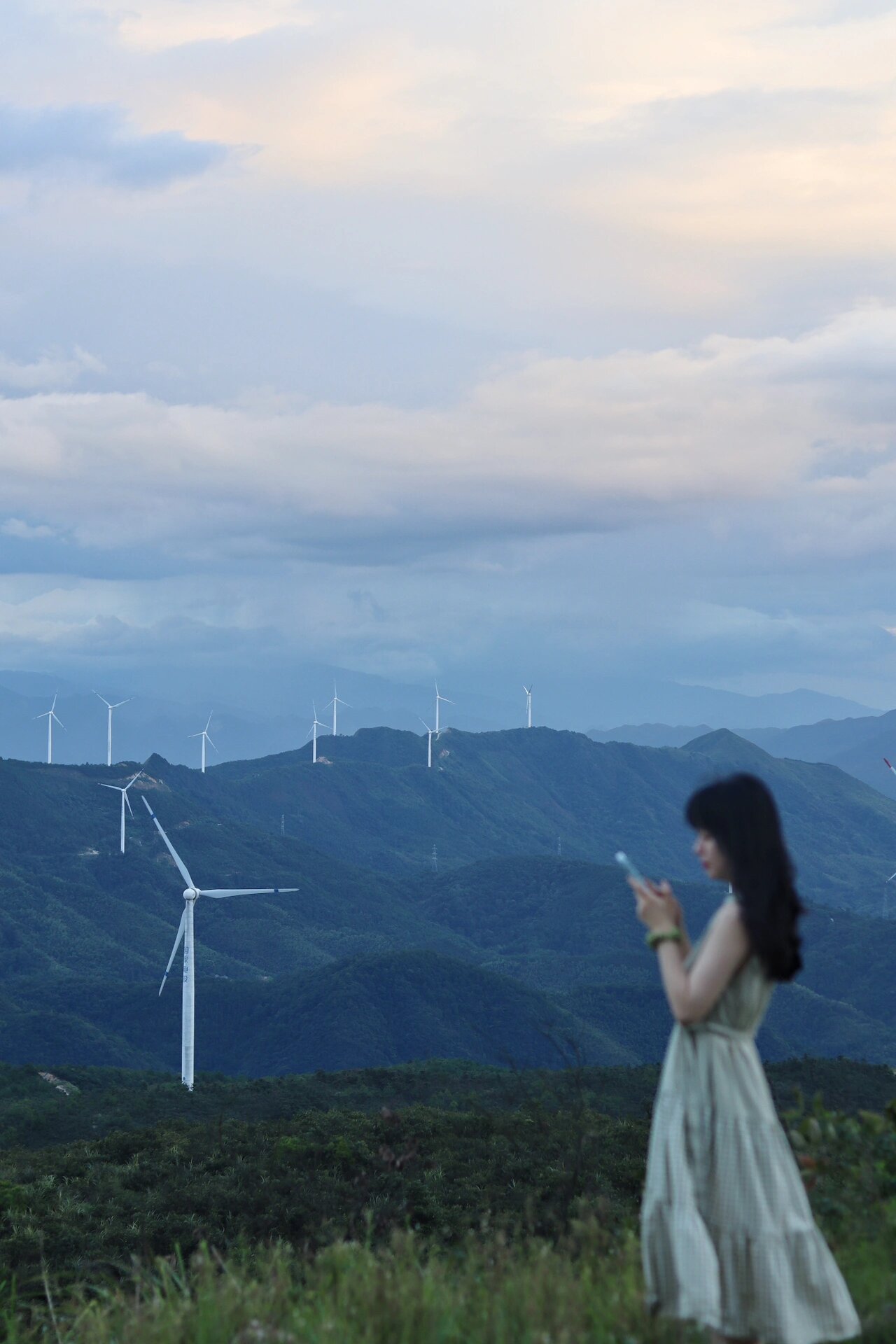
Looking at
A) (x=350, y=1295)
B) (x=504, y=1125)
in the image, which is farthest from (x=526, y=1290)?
(x=504, y=1125)

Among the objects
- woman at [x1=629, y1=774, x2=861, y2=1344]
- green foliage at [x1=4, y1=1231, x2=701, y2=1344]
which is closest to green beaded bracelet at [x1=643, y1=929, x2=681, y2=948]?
woman at [x1=629, y1=774, x2=861, y2=1344]

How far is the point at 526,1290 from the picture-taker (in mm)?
7191

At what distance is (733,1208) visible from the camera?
6.24 metres

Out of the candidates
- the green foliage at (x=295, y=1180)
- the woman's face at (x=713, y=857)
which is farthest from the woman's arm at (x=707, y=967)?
the green foliage at (x=295, y=1180)

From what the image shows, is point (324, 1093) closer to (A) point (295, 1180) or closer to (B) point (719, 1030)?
(A) point (295, 1180)

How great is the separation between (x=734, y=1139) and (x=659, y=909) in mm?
1111

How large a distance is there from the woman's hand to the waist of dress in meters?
0.46

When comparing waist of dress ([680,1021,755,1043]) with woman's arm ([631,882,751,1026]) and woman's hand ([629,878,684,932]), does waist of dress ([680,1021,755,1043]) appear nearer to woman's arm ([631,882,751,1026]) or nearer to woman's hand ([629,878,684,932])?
woman's arm ([631,882,751,1026])

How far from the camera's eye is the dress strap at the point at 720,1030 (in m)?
6.33

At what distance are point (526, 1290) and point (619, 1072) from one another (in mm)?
68126

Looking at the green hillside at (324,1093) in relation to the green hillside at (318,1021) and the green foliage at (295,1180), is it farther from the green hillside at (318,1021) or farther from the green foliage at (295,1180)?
the green hillside at (318,1021)

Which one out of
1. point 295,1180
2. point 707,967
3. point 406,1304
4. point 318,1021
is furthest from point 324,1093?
point 318,1021

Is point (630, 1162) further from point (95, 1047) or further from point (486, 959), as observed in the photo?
point (486, 959)

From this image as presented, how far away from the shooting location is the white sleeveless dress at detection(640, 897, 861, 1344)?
6.13m
